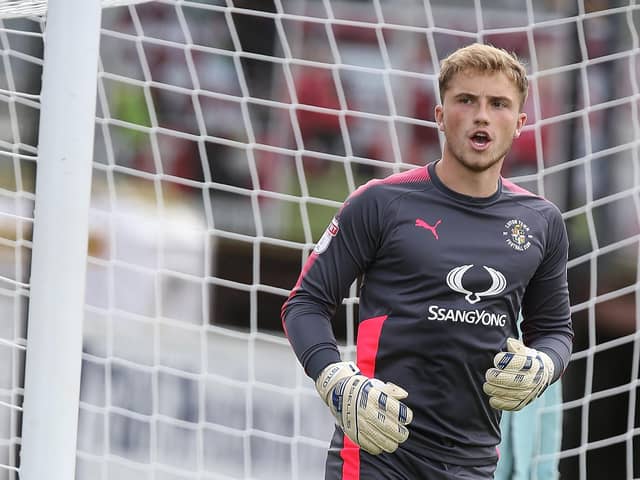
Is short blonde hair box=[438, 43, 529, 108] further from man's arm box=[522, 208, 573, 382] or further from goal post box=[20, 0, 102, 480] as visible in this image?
goal post box=[20, 0, 102, 480]

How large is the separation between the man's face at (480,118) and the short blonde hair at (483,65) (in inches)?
0.4

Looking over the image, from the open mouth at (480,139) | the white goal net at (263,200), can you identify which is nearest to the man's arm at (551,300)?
the open mouth at (480,139)

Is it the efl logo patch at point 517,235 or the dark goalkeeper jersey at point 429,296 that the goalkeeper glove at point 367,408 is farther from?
the efl logo patch at point 517,235

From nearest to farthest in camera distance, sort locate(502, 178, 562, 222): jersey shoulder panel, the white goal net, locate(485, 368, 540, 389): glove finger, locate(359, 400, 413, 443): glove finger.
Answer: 1. locate(359, 400, 413, 443): glove finger
2. locate(485, 368, 540, 389): glove finger
3. locate(502, 178, 562, 222): jersey shoulder panel
4. the white goal net

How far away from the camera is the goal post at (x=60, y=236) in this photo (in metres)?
2.24

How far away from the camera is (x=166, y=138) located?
5.43 m

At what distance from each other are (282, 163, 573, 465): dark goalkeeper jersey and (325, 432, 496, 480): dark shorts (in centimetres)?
2

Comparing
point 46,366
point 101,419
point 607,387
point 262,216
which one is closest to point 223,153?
point 262,216

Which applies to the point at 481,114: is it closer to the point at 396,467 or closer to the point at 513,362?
the point at 513,362

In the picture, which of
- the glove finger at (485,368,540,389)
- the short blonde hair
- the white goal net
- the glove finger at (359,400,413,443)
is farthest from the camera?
the white goal net

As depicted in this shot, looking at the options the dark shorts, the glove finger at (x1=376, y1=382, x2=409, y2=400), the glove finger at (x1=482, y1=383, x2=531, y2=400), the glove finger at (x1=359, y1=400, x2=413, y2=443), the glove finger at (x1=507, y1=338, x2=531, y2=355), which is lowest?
the dark shorts

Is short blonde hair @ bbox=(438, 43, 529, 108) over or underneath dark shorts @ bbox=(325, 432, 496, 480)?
over

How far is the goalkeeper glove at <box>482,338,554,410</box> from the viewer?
6.55 feet

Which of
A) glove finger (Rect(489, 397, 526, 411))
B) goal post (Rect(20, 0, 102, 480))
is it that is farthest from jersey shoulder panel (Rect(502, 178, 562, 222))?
goal post (Rect(20, 0, 102, 480))
